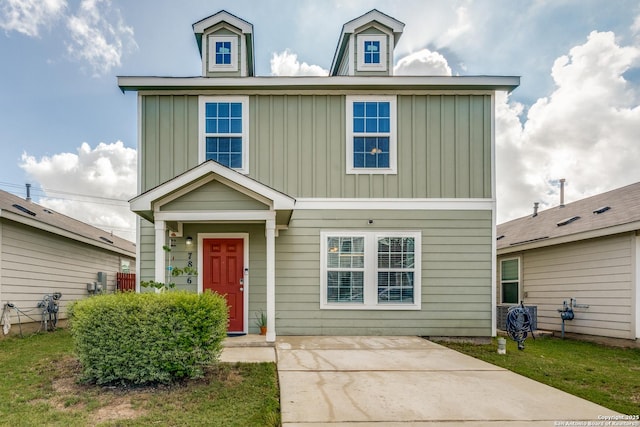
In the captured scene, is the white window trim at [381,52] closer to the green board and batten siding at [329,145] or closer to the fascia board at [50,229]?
the green board and batten siding at [329,145]

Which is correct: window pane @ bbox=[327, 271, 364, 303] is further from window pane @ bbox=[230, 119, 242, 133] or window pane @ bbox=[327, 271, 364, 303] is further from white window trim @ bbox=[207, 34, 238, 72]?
white window trim @ bbox=[207, 34, 238, 72]

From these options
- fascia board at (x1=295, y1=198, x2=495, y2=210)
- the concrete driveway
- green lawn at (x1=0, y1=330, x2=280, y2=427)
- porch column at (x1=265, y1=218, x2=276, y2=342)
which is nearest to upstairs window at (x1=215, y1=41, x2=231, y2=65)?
fascia board at (x1=295, y1=198, x2=495, y2=210)

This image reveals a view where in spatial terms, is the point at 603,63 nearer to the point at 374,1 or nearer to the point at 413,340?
the point at 374,1

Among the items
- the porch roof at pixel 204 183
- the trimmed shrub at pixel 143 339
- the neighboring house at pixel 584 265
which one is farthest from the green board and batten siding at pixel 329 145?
the trimmed shrub at pixel 143 339

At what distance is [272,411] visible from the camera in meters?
3.56

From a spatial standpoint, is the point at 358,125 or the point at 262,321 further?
the point at 358,125

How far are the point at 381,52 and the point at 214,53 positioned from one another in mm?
3490

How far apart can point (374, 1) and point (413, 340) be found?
24.0 feet

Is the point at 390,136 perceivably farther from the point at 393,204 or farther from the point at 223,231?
the point at 223,231

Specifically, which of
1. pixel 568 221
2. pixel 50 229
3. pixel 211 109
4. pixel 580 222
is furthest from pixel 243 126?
pixel 568 221

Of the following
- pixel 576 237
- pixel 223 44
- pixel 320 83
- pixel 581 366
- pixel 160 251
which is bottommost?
pixel 581 366

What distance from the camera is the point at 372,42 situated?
8289 millimetres

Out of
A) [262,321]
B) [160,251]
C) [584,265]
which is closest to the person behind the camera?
[160,251]

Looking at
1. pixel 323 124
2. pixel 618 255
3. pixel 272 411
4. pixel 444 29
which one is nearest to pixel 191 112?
pixel 323 124
